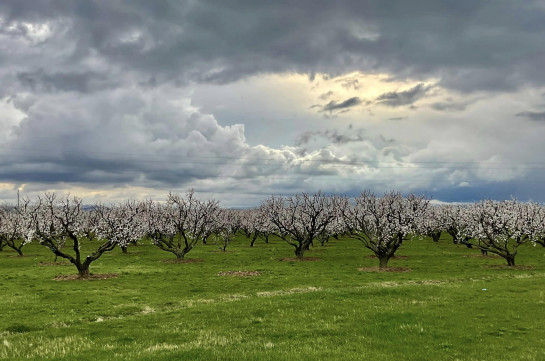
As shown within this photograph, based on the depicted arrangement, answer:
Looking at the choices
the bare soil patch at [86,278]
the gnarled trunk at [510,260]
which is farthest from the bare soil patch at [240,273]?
the gnarled trunk at [510,260]

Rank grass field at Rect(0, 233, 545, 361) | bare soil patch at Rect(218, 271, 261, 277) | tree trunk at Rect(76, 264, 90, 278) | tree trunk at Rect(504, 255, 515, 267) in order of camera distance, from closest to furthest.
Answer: grass field at Rect(0, 233, 545, 361), tree trunk at Rect(76, 264, 90, 278), bare soil patch at Rect(218, 271, 261, 277), tree trunk at Rect(504, 255, 515, 267)

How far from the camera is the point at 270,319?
76.7ft

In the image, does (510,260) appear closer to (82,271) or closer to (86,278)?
(86,278)

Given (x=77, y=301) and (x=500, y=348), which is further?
(x=77, y=301)

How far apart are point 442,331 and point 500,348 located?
3.00m

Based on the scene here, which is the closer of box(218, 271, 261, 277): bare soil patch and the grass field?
the grass field

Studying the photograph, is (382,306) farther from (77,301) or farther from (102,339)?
(77,301)

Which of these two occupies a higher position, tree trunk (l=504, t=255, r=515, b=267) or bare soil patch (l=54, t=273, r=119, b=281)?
tree trunk (l=504, t=255, r=515, b=267)

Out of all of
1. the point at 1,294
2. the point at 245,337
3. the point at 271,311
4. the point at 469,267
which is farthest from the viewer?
the point at 469,267

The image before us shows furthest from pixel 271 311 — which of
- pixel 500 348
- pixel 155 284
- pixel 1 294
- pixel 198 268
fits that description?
pixel 198 268

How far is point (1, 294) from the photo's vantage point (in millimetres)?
36031

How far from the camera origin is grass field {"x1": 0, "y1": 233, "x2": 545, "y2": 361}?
16859 millimetres

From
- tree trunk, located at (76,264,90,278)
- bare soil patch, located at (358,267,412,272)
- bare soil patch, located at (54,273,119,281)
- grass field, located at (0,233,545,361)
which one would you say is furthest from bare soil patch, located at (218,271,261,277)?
tree trunk, located at (76,264,90,278)

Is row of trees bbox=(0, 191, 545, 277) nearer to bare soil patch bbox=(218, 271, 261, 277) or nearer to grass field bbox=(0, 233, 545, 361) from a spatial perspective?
grass field bbox=(0, 233, 545, 361)
